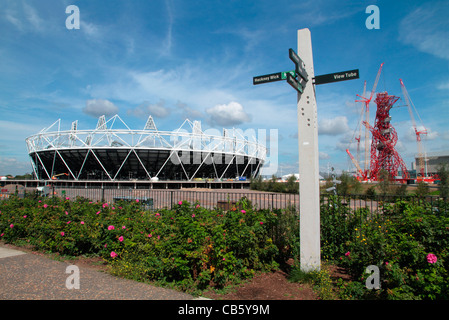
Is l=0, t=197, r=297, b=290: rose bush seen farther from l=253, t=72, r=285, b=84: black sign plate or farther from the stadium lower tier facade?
the stadium lower tier facade

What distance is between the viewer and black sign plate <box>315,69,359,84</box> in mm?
4613

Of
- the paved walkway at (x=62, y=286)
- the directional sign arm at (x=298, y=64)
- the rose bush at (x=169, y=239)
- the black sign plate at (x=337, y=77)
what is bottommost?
the paved walkway at (x=62, y=286)

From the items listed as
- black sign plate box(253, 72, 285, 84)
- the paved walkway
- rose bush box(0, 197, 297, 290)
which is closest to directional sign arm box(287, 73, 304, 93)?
black sign plate box(253, 72, 285, 84)

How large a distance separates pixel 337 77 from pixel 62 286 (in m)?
6.15

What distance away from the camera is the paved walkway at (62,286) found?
160 inches

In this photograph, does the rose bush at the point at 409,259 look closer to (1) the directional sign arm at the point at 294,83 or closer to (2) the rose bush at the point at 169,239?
(2) the rose bush at the point at 169,239

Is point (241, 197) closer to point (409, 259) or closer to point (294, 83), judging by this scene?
point (294, 83)

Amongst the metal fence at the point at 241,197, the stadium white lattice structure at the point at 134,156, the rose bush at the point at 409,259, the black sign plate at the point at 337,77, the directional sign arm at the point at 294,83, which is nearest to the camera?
the rose bush at the point at 409,259

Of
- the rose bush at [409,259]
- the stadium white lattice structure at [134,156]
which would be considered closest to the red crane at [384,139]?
the stadium white lattice structure at [134,156]

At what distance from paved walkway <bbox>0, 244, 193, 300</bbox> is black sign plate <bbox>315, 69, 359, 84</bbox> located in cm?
449

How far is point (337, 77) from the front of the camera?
4781mm

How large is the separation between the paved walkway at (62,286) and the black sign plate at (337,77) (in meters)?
4.49

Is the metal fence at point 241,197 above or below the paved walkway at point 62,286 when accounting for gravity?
above

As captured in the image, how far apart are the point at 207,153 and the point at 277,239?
183ft
